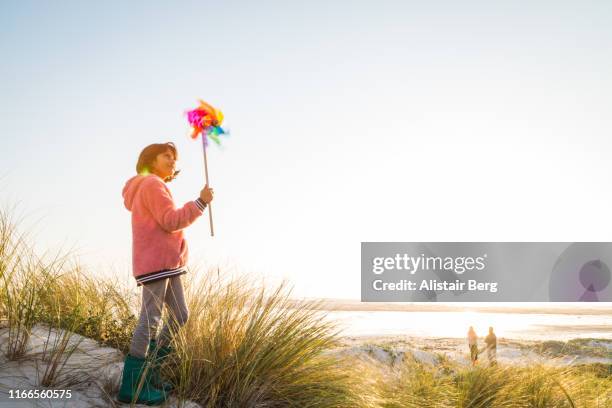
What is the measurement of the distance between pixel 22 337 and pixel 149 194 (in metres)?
1.74

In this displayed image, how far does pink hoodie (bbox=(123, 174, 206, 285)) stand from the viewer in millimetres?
3861

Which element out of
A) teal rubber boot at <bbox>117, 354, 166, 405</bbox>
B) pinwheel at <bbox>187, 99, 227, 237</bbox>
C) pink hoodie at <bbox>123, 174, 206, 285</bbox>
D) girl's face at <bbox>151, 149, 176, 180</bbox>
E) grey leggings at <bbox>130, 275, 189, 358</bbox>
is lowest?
teal rubber boot at <bbox>117, 354, 166, 405</bbox>

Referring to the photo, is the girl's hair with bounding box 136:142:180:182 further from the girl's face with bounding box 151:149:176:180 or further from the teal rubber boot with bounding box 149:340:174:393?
the teal rubber boot with bounding box 149:340:174:393

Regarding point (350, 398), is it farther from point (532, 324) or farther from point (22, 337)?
point (532, 324)

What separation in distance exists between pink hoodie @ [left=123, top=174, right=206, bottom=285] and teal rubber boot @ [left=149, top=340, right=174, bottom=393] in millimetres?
509

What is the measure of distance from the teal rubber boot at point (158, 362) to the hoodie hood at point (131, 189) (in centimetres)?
101

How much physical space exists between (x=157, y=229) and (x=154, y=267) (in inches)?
10.4

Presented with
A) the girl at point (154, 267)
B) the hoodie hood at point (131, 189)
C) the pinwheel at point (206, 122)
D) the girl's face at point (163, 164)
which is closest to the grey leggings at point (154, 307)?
the girl at point (154, 267)

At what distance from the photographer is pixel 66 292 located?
5777 millimetres

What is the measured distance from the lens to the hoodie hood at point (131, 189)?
13.5ft

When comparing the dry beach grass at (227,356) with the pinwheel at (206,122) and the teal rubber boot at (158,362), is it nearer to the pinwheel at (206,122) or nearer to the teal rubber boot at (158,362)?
the teal rubber boot at (158,362)

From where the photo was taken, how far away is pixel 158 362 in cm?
417

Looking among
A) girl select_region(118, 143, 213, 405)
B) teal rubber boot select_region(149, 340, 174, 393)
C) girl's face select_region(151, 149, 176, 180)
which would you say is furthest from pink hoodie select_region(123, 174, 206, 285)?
teal rubber boot select_region(149, 340, 174, 393)

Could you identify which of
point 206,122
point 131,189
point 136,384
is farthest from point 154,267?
point 206,122
